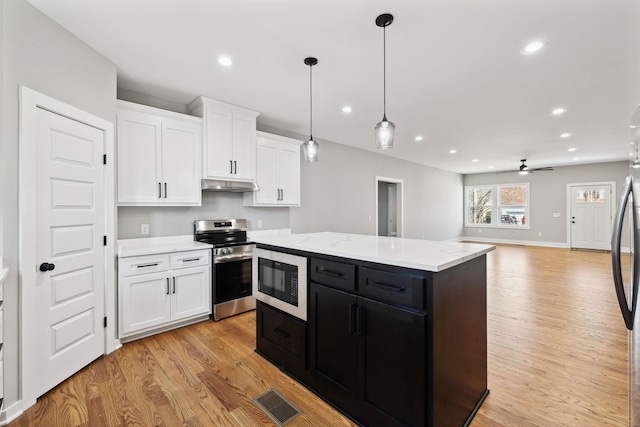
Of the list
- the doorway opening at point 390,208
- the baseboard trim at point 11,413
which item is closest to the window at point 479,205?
the doorway opening at point 390,208

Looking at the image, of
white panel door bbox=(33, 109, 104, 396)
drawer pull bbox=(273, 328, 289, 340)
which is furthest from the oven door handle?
drawer pull bbox=(273, 328, 289, 340)

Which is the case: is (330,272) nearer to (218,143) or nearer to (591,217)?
(218,143)

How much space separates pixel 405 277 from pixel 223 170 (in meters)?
2.79

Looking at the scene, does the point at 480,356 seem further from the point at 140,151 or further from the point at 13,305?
the point at 140,151

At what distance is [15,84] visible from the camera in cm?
184

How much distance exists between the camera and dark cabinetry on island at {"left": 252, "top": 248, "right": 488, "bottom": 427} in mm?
1434

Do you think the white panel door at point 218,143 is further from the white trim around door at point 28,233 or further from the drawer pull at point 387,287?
the drawer pull at point 387,287

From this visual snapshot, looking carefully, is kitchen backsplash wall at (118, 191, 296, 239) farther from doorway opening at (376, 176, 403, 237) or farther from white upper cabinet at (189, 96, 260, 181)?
doorway opening at (376, 176, 403, 237)

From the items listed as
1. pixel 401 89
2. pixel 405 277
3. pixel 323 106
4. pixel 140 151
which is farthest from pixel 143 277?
pixel 401 89

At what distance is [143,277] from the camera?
112 inches

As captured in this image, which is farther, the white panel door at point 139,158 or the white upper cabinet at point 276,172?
the white upper cabinet at point 276,172

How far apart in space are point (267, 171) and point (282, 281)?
7.34 feet

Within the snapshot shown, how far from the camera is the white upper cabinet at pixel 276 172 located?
13.3 feet

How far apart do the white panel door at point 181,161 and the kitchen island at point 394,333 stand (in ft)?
6.04
